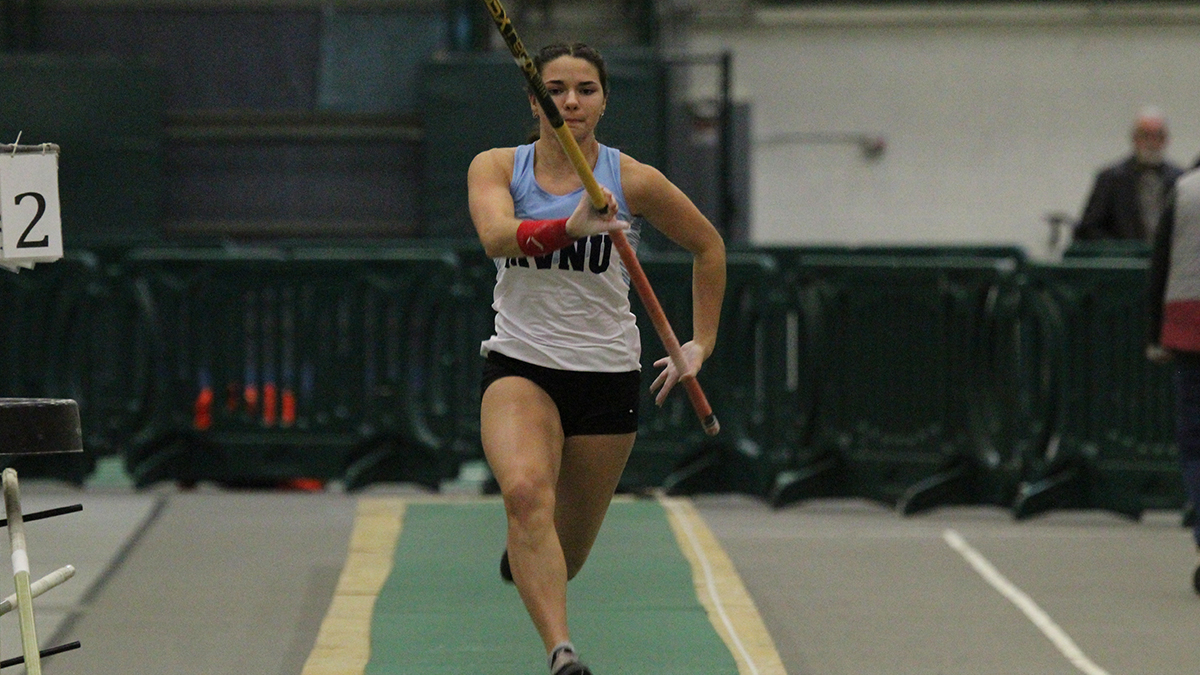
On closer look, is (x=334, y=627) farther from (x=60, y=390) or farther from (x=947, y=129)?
(x=947, y=129)

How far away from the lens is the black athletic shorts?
5621mm

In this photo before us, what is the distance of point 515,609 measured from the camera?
7.19 m

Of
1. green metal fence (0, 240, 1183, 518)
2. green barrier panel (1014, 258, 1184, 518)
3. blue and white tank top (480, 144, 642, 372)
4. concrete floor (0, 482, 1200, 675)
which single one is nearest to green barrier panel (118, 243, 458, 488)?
green metal fence (0, 240, 1183, 518)

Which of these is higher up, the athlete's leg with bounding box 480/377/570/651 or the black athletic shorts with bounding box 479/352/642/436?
the black athletic shorts with bounding box 479/352/642/436

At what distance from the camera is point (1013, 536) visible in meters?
9.78

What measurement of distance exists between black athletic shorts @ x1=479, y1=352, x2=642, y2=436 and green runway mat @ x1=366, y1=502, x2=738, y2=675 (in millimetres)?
892

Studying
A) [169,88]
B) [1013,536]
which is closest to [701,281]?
[1013,536]

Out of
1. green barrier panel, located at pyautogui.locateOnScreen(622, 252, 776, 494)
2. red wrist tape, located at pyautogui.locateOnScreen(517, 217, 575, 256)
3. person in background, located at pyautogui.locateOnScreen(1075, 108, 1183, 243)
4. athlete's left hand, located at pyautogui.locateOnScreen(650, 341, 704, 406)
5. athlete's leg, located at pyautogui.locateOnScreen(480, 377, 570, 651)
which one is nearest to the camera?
red wrist tape, located at pyautogui.locateOnScreen(517, 217, 575, 256)

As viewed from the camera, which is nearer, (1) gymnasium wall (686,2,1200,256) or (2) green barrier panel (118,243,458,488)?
(2) green barrier panel (118,243,458,488)

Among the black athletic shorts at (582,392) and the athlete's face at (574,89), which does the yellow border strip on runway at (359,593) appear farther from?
the athlete's face at (574,89)

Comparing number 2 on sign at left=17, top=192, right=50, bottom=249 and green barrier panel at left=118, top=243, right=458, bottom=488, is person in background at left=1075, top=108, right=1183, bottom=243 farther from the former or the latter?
number 2 on sign at left=17, top=192, right=50, bottom=249

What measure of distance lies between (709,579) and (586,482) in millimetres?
1893

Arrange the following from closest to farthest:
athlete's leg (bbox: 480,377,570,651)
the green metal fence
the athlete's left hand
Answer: athlete's leg (bbox: 480,377,570,651) → the athlete's left hand → the green metal fence

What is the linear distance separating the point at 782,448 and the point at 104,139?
9076 mm
